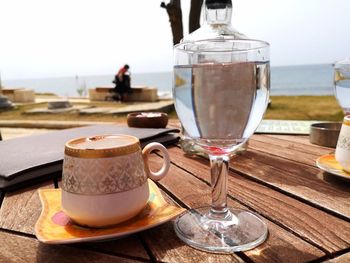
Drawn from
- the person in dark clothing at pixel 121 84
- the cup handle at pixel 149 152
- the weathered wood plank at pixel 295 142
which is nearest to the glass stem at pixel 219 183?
the cup handle at pixel 149 152

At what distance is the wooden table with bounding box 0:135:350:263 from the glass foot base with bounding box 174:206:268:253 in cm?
1

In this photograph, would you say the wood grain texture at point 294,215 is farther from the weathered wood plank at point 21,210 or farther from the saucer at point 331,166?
the weathered wood plank at point 21,210

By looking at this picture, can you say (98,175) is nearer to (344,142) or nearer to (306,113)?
(344,142)

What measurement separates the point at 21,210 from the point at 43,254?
0.23 meters

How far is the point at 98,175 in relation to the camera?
0.57 metres

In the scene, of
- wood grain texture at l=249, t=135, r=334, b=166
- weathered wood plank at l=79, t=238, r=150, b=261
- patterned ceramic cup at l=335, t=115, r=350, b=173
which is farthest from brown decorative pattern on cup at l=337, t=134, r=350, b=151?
weathered wood plank at l=79, t=238, r=150, b=261

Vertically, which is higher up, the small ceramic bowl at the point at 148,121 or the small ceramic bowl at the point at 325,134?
the small ceramic bowl at the point at 148,121

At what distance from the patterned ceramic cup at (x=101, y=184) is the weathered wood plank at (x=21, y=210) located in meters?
0.13

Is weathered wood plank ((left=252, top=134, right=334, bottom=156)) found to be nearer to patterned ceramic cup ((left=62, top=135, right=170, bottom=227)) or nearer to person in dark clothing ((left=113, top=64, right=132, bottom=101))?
patterned ceramic cup ((left=62, top=135, right=170, bottom=227))

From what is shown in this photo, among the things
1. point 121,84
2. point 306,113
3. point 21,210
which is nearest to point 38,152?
point 21,210

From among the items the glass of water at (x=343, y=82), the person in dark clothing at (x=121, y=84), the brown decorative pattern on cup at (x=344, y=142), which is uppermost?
the glass of water at (x=343, y=82)

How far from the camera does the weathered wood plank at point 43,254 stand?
0.53 meters

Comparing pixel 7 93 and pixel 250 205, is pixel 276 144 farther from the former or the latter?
pixel 7 93

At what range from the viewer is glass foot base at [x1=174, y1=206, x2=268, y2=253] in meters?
0.56
